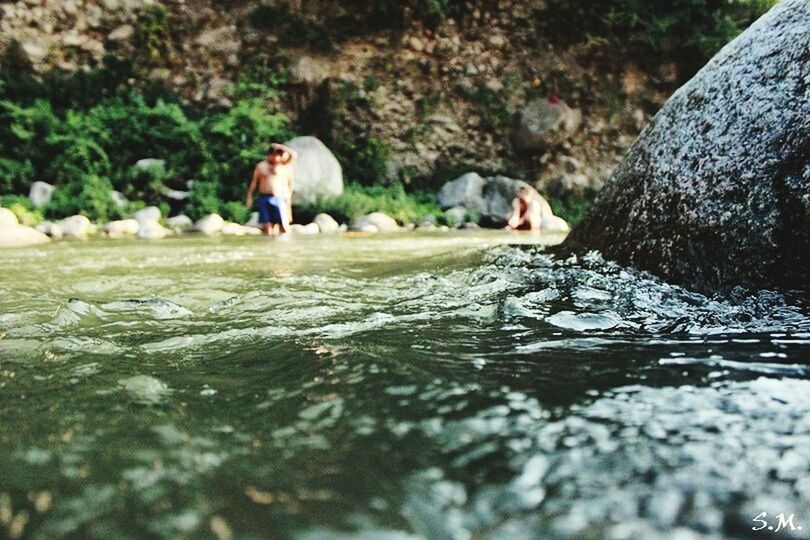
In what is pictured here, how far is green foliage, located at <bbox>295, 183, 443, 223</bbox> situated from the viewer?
11.8m

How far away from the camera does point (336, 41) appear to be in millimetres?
14172

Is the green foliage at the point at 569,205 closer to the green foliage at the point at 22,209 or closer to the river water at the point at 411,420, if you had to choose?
the green foliage at the point at 22,209

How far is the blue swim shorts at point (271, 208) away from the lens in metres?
9.31

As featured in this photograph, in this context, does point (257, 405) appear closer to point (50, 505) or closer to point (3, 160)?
point (50, 505)

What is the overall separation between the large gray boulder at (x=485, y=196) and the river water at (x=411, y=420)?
11146mm

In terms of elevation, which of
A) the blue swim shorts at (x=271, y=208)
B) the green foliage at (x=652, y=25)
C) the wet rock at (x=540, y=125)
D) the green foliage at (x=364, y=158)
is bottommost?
the blue swim shorts at (x=271, y=208)

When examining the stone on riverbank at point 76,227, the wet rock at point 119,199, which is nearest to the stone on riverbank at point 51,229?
the stone on riverbank at point 76,227

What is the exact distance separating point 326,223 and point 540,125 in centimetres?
634

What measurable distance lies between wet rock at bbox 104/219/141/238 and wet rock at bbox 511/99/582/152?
888 cm

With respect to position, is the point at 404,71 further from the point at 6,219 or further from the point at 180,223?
the point at 6,219

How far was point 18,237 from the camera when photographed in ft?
23.7

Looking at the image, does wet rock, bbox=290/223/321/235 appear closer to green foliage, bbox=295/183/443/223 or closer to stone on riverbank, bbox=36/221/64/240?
green foliage, bbox=295/183/443/223

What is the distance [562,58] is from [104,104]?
10661 millimetres

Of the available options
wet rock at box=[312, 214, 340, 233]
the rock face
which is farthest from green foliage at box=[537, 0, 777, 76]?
the rock face
